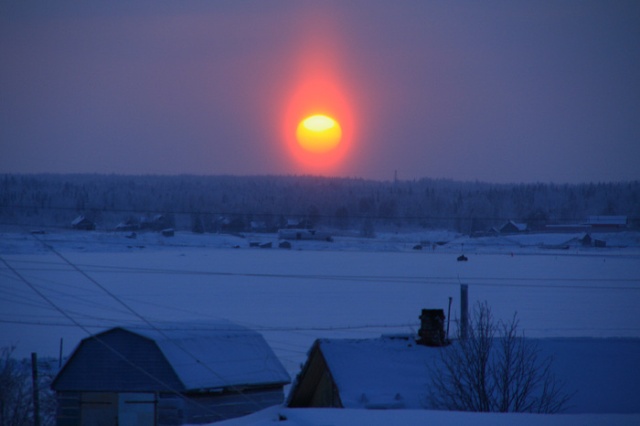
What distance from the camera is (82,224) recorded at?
4081 cm

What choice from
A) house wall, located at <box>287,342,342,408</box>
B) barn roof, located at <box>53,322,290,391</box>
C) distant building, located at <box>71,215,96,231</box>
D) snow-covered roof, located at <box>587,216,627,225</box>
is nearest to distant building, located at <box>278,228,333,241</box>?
distant building, located at <box>71,215,96,231</box>

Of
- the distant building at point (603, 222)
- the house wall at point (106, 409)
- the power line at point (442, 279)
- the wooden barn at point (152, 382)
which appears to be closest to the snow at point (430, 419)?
the wooden barn at point (152, 382)

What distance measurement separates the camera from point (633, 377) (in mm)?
11125

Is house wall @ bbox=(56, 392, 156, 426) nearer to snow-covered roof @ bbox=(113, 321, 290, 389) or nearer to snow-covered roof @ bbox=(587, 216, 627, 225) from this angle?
snow-covered roof @ bbox=(113, 321, 290, 389)

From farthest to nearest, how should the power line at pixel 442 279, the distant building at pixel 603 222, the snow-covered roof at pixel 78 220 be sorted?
the power line at pixel 442 279
the distant building at pixel 603 222
the snow-covered roof at pixel 78 220

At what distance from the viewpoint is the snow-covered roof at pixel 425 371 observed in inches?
407

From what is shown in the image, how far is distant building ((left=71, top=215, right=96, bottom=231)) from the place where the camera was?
39678mm

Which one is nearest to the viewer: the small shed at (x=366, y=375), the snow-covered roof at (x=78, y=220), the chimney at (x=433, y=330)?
the small shed at (x=366, y=375)

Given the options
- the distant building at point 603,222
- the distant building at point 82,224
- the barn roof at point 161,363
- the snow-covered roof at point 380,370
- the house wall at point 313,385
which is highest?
the distant building at point 603,222

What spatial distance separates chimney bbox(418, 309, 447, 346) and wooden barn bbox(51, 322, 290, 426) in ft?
17.8

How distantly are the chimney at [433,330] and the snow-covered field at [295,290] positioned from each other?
666 cm

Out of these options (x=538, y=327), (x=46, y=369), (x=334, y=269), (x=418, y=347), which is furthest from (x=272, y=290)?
(x=418, y=347)

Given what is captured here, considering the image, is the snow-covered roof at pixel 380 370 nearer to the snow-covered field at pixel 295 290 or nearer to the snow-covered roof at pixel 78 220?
the snow-covered field at pixel 295 290

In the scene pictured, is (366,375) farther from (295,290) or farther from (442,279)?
(442,279)
